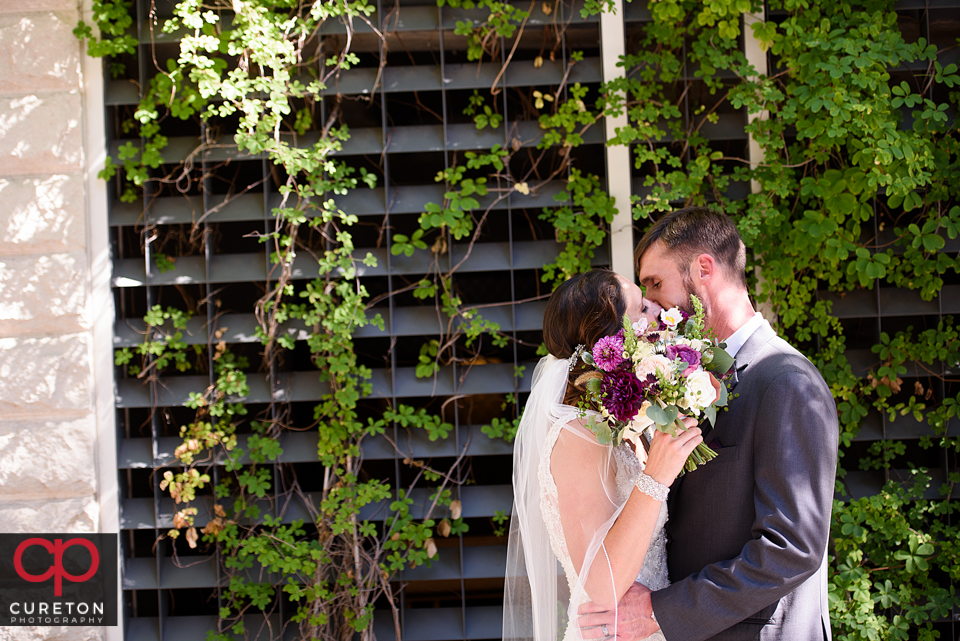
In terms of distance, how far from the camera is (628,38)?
2973 millimetres

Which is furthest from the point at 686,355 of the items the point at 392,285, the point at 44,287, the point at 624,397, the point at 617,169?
the point at 44,287

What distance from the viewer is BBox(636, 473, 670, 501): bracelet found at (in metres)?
1.56

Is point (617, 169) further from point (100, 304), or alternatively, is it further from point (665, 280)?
point (100, 304)

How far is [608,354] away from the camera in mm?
1546

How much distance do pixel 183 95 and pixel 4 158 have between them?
85 cm

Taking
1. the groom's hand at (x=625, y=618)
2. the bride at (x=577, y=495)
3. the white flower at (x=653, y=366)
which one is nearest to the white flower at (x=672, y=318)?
the white flower at (x=653, y=366)

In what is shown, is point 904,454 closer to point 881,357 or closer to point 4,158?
point 881,357

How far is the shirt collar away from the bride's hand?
37cm

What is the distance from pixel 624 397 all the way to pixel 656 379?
85 mm

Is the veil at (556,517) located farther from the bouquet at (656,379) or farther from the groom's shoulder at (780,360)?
the groom's shoulder at (780,360)

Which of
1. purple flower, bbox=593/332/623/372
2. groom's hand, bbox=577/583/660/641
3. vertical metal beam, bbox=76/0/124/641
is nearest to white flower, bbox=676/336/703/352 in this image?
purple flower, bbox=593/332/623/372

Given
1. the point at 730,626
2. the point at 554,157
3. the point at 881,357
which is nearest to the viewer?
the point at 730,626

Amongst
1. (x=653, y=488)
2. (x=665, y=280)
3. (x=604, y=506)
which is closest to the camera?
(x=653, y=488)

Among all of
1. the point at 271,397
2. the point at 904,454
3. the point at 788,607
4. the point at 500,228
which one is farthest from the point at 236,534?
the point at 904,454
